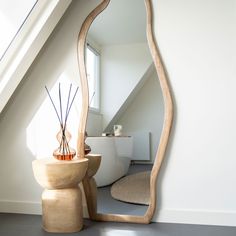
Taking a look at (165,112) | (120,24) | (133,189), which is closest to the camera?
(165,112)

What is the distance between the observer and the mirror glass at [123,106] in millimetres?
2047

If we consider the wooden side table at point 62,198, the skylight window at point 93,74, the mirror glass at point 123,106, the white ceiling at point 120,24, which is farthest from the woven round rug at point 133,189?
the white ceiling at point 120,24

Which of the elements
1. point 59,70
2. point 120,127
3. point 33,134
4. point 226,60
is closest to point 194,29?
point 226,60

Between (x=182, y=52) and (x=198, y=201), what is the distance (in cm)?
116

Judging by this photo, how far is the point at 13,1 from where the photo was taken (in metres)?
1.82

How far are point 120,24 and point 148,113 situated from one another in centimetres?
80

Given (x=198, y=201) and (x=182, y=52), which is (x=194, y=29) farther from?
(x=198, y=201)

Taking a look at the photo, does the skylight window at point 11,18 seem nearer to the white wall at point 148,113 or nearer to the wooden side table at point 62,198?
the wooden side table at point 62,198

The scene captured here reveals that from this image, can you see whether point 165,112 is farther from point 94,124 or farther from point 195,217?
point 195,217

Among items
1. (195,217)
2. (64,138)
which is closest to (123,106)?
(64,138)

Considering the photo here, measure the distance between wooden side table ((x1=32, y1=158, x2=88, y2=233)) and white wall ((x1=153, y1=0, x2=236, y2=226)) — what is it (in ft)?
2.10

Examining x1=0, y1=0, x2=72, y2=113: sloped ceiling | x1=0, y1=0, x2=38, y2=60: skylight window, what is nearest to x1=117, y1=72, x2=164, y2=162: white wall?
x1=0, y1=0, x2=72, y2=113: sloped ceiling

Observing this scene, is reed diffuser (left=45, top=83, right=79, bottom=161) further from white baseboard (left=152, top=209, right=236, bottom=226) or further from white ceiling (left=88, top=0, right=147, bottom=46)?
white baseboard (left=152, top=209, right=236, bottom=226)

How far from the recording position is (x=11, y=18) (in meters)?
1.84
